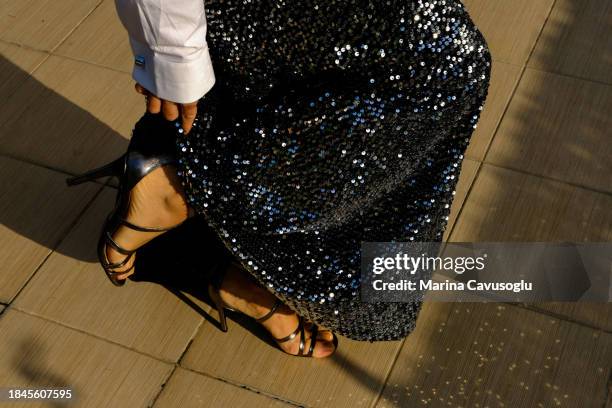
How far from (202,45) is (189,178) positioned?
1.36ft

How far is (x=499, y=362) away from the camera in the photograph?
256 centimetres

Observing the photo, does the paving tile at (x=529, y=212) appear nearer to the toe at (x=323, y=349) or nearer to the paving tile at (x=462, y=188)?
the paving tile at (x=462, y=188)

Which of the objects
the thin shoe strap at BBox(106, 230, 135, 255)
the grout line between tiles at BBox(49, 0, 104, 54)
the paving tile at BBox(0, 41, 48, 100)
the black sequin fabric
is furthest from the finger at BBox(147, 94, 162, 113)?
the grout line between tiles at BBox(49, 0, 104, 54)

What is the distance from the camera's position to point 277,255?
225 centimetres

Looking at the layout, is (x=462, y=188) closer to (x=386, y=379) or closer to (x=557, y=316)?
(x=557, y=316)

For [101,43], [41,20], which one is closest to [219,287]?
[101,43]

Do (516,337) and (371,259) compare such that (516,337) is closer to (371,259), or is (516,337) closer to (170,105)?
(371,259)

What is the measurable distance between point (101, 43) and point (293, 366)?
1888 mm

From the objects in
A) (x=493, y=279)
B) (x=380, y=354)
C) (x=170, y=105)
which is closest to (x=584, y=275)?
(x=493, y=279)

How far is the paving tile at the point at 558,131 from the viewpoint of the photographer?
309 cm

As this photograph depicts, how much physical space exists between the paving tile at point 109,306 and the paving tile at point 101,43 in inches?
41.4

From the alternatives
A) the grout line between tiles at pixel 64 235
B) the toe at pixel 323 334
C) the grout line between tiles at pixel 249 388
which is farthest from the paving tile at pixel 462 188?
the grout line between tiles at pixel 64 235

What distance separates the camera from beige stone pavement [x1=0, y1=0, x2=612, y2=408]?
2521 millimetres

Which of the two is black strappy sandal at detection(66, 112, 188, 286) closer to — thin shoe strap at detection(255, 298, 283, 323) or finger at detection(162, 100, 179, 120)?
finger at detection(162, 100, 179, 120)
